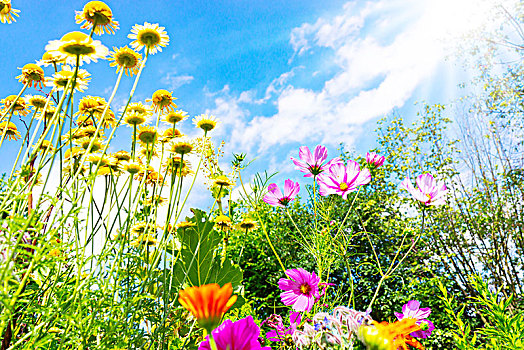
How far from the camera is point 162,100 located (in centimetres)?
112

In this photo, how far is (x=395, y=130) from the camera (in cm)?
532

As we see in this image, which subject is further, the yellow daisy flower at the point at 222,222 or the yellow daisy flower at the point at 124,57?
the yellow daisy flower at the point at 222,222

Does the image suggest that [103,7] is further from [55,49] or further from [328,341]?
[328,341]

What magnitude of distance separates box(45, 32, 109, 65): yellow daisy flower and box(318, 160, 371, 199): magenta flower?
2.18 feet

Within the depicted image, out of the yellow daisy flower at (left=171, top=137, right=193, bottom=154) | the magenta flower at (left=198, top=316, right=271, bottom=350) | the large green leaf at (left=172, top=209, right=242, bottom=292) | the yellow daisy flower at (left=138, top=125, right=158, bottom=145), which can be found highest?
the yellow daisy flower at (left=138, top=125, right=158, bottom=145)

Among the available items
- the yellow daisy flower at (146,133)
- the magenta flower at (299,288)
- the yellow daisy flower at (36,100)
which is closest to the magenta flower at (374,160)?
the magenta flower at (299,288)

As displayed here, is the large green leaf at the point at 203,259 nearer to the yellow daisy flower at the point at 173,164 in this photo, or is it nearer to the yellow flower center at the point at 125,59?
the yellow daisy flower at the point at 173,164

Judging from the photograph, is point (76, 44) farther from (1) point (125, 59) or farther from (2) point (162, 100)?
(2) point (162, 100)

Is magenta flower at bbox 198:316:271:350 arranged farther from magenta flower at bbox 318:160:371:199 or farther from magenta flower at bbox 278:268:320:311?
magenta flower at bbox 318:160:371:199

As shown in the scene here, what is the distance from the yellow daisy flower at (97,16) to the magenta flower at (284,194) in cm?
66

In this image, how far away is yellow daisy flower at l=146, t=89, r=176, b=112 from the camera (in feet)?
3.64

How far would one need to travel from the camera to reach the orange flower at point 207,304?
0.45 m

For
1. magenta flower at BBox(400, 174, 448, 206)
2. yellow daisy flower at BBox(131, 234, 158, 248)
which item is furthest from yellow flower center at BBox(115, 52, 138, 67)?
magenta flower at BBox(400, 174, 448, 206)

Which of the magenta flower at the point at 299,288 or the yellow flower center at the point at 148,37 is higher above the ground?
the yellow flower center at the point at 148,37
